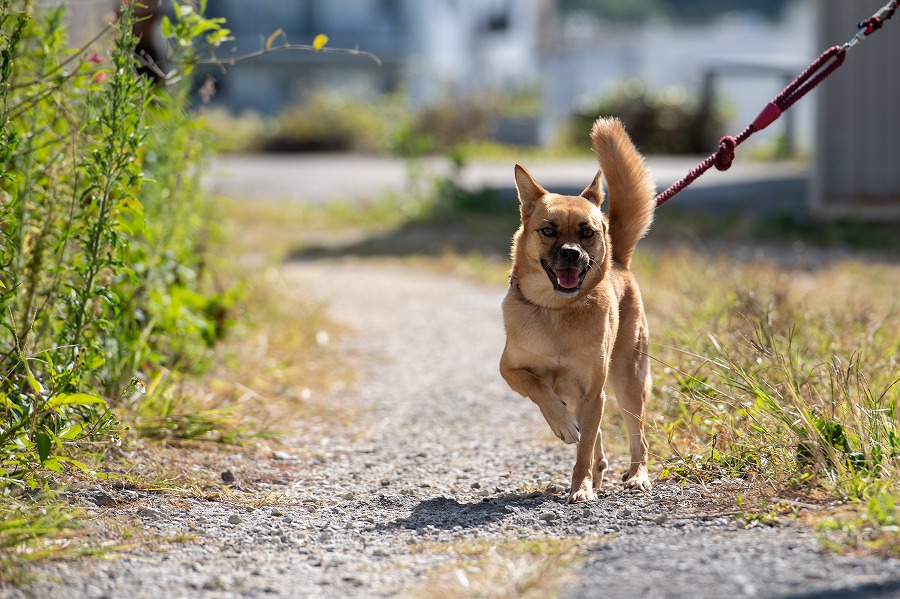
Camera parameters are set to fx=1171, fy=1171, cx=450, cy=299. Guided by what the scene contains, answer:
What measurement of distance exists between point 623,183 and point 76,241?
235 cm

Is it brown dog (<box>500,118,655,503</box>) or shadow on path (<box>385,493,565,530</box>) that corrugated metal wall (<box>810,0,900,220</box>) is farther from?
shadow on path (<box>385,493,565,530</box>)

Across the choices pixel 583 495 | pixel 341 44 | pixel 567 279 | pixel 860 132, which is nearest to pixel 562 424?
pixel 583 495

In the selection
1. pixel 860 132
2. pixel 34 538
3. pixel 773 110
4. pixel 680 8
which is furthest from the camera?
pixel 680 8

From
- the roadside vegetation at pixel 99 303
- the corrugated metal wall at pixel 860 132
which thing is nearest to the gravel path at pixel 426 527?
the roadside vegetation at pixel 99 303

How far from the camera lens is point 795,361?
16.4 feet

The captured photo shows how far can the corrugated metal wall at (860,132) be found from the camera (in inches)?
472

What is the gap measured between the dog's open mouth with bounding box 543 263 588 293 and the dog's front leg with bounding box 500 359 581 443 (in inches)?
13.9

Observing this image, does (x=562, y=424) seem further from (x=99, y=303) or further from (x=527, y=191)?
(x=99, y=303)

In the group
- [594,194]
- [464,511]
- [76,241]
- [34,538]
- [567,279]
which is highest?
[594,194]

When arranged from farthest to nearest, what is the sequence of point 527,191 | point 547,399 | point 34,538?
1. point 527,191
2. point 547,399
3. point 34,538

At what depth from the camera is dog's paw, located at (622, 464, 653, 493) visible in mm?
4363

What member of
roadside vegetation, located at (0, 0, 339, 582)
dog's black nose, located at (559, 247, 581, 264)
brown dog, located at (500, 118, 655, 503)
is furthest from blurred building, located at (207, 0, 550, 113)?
dog's black nose, located at (559, 247, 581, 264)

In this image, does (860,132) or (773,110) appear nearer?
(773,110)

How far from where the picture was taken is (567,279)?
4223 mm
